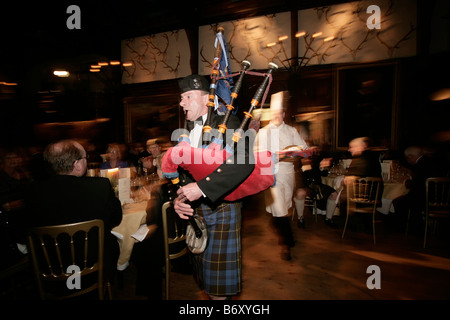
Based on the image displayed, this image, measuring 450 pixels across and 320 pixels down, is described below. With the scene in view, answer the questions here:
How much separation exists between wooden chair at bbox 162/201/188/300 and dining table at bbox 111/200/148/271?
30cm

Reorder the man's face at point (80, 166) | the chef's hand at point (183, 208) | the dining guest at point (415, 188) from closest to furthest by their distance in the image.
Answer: the chef's hand at point (183, 208) < the man's face at point (80, 166) < the dining guest at point (415, 188)

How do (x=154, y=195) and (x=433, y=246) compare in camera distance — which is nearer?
(x=154, y=195)

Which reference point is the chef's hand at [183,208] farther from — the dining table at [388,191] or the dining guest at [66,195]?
the dining table at [388,191]

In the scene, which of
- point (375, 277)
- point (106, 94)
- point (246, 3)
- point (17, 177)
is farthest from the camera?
point (106, 94)

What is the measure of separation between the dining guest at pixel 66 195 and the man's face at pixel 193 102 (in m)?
0.87

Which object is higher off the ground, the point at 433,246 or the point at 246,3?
the point at 246,3

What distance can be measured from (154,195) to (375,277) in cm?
254

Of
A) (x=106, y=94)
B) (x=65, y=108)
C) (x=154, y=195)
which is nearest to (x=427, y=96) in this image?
(x=154, y=195)

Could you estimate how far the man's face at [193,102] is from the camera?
143 centimetres

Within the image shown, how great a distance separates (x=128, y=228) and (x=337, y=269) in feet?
8.11

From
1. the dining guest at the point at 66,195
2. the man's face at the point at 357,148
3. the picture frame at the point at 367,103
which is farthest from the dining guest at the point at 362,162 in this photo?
the dining guest at the point at 66,195

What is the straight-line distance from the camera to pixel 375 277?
2.62 meters

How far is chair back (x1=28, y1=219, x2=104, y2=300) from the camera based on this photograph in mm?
1640
